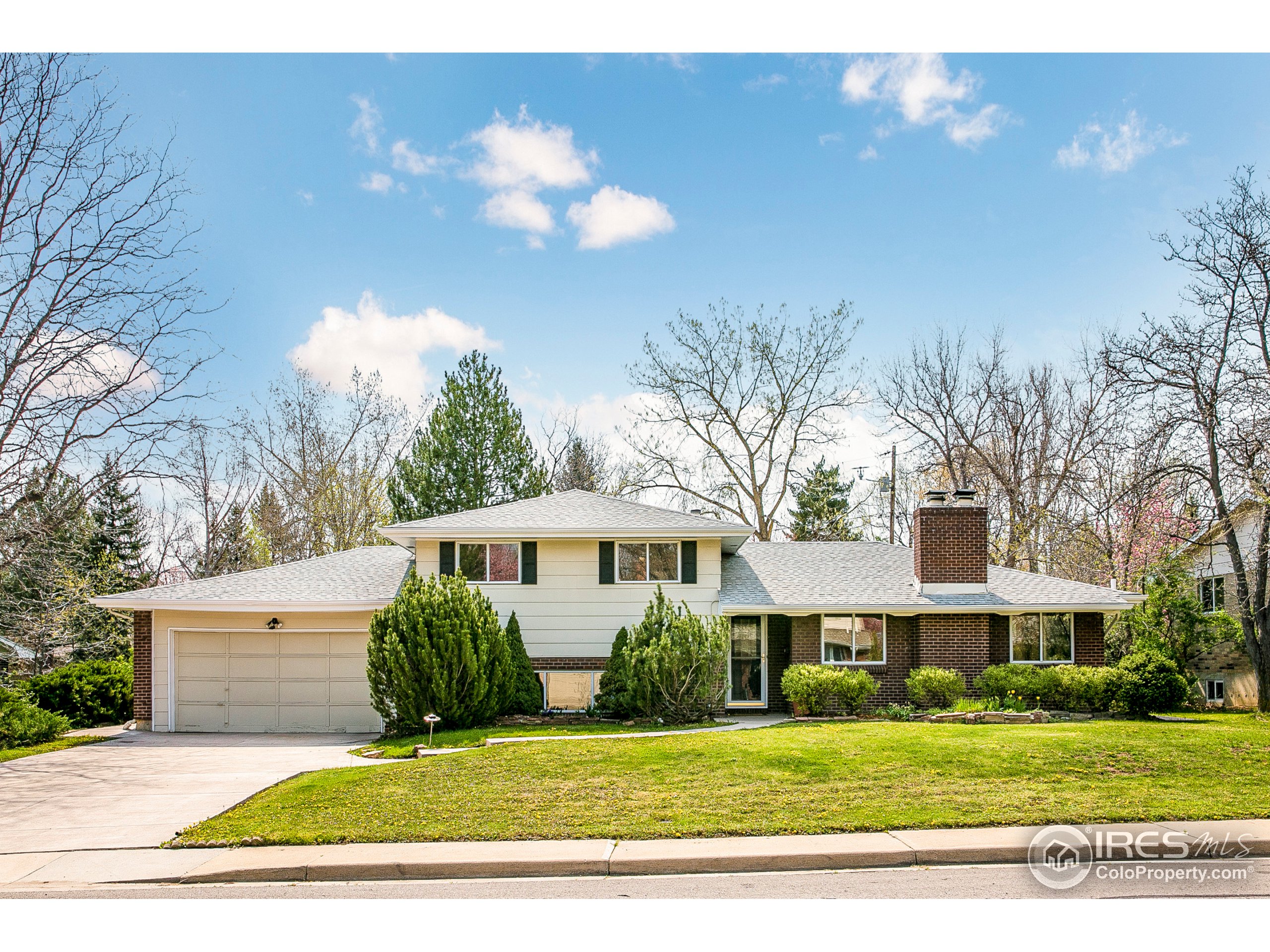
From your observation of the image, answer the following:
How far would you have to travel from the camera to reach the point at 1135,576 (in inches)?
944

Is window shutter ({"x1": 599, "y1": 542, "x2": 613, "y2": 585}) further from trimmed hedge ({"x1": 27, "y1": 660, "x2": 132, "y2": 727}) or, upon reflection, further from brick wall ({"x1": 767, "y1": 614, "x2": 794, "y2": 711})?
trimmed hedge ({"x1": 27, "y1": 660, "x2": 132, "y2": 727})

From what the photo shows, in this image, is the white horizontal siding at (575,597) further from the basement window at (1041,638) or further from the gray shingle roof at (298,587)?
the basement window at (1041,638)

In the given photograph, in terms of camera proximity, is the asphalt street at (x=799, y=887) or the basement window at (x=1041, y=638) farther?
the basement window at (x=1041, y=638)

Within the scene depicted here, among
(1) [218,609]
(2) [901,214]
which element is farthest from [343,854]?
(2) [901,214]

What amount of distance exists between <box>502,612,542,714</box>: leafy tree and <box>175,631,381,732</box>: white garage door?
339 cm

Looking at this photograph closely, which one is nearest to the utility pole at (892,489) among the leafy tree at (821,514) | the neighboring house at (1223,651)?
the leafy tree at (821,514)

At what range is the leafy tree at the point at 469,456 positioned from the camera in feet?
95.6

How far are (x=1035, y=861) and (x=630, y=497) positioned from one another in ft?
95.4

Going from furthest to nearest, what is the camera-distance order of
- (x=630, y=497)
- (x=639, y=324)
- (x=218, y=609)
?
(x=630, y=497) < (x=639, y=324) < (x=218, y=609)

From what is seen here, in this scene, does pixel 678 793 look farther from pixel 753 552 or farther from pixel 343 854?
pixel 753 552

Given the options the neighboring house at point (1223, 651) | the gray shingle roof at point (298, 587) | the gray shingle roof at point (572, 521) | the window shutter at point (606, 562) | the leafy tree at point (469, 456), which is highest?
the leafy tree at point (469, 456)

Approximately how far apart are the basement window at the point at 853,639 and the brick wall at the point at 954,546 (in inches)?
72.7

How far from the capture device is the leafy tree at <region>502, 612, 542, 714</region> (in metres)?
18.0

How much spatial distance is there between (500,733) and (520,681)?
268cm
